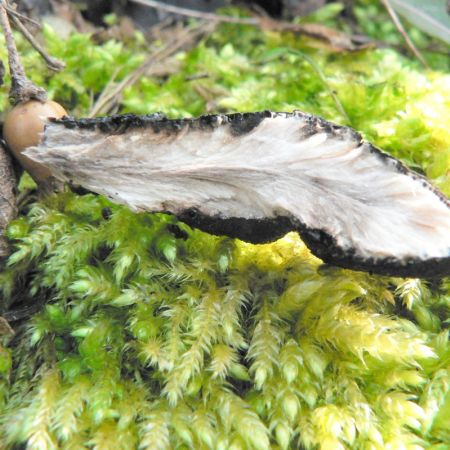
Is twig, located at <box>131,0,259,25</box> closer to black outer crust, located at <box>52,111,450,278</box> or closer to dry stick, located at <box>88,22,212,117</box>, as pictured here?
dry stick, located at <box>88,22,212,117</box>

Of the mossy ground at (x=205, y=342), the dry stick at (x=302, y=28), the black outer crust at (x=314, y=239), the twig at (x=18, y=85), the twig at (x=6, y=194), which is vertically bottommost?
the mossy ground at (x=205, y=342)

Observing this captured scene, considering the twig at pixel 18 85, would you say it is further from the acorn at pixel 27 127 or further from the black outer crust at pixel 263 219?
the black outer crust at pixel 263 219

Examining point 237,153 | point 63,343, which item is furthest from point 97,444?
point 237,153

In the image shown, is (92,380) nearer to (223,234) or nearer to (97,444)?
(97,444)

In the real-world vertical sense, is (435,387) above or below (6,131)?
below

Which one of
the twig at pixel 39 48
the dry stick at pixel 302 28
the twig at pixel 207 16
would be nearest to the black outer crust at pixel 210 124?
the twig at pixel 39 48

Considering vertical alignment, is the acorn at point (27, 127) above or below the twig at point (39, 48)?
below
